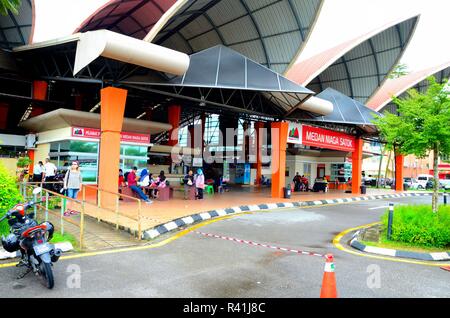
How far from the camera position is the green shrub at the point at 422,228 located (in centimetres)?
766

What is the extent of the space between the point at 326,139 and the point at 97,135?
44.2ft

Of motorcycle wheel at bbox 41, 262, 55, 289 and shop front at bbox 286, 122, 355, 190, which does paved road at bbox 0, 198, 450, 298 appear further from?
shop front at bbox 286, 122, 355, 190

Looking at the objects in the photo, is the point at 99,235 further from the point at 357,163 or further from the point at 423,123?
the point at 357,163

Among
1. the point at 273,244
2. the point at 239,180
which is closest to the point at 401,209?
the point at 273,244

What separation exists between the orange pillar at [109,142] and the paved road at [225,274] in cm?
559

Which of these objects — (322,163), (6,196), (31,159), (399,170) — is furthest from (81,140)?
(399,170)

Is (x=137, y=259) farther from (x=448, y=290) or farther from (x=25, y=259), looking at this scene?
(x=448, y=290)

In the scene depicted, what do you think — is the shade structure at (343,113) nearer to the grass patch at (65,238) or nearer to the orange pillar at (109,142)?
the orange pillar at (109,142)

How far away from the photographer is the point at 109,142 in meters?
12.8

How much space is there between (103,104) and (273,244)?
8593 millimetres

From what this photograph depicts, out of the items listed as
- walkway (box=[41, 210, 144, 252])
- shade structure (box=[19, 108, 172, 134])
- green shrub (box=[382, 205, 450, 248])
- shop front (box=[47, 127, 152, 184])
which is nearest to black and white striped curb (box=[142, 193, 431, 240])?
walkway (box=[41, 210, 144, 252])

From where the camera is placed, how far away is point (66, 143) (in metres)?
16.4

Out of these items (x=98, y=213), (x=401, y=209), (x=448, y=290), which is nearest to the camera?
(x=448, y=290)

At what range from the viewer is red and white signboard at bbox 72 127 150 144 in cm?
1592
